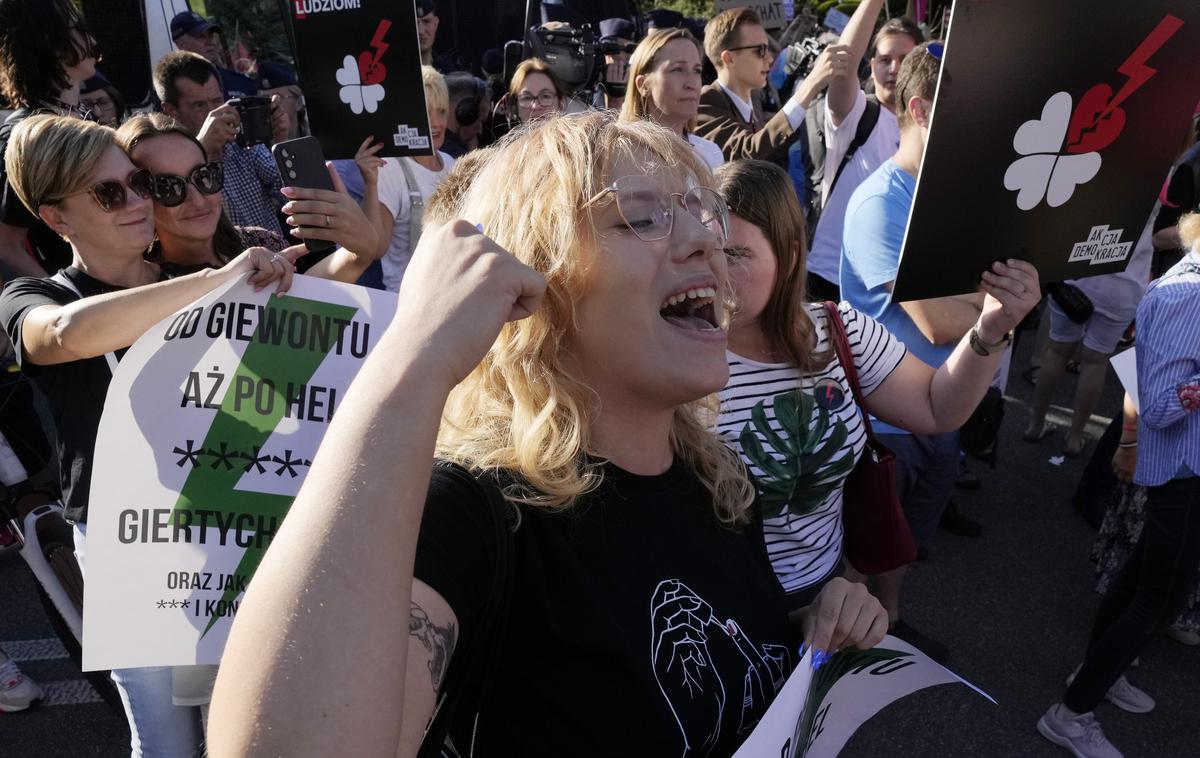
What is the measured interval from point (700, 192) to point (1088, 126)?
111cm

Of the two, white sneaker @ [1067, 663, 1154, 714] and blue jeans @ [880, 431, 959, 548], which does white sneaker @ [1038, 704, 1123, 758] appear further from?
blue jeans @ [880, 431, 959, 548]

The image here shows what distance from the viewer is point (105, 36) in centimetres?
567

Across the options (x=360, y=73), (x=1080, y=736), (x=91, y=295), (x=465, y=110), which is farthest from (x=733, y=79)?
(x=91, y=295)

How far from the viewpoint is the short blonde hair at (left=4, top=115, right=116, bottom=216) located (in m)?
2.24

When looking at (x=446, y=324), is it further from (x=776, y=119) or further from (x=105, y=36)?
(x=105, y=36)

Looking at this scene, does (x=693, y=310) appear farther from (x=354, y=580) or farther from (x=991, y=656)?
(x=991, y=656)

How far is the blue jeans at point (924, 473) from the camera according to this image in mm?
3117

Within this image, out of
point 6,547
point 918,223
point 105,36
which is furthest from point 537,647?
point 105,36

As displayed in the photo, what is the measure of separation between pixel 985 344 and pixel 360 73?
203 cm

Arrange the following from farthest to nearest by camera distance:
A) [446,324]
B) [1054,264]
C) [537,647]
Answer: [1054,264], [537,647], [446,324]

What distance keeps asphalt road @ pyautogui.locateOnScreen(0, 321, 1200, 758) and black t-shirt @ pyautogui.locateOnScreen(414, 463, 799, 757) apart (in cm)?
209

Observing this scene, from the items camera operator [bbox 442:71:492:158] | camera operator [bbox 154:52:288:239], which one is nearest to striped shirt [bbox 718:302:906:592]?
camera operator [bbox 154:52:288:239]

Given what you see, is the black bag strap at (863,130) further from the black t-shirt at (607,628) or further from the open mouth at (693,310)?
the black t-shirt at (607,628)

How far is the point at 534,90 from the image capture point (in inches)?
183
